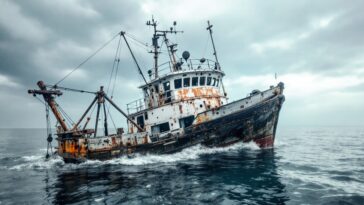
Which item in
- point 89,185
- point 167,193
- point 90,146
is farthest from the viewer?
point 90,146

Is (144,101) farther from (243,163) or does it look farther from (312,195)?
(312,195)

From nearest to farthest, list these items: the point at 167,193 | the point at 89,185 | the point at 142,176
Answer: the point at 167,193 < the point at 89,185 < the point at 142,176

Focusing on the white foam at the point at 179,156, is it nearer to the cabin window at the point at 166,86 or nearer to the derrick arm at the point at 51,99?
the derrick arm at the point at 51,99

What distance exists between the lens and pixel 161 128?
1928cm

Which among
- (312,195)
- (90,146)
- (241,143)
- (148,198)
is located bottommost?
(312,195)

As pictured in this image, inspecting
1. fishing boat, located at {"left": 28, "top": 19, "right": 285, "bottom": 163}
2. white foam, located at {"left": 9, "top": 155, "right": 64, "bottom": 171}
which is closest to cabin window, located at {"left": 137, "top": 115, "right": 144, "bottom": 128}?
fishing boat, located at {"left": 28, "top": 19, "right": 285, "bottom": 163}

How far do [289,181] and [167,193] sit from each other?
5506mm

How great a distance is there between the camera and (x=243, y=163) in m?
14.4

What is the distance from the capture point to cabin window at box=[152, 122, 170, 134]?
19.0 m

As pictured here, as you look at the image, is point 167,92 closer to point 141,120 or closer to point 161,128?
point 161,128

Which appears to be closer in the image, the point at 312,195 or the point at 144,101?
the point at 312,195

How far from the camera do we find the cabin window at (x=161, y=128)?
18969 mm

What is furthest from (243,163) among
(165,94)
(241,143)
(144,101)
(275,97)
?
(144,101)

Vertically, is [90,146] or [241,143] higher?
[90,146]
